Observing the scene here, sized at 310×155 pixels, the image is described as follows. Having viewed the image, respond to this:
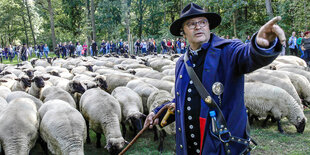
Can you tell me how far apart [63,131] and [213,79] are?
4.18 meters

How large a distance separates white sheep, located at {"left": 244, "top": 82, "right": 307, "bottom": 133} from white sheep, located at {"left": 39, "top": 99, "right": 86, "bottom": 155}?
17.1ft

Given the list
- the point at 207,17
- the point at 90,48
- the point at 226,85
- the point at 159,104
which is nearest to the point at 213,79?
the point at 226,85

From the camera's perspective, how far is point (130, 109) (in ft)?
23.5

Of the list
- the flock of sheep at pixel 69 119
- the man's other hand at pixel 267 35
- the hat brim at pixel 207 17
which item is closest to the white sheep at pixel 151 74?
the flock of sheep at pixel 69 119

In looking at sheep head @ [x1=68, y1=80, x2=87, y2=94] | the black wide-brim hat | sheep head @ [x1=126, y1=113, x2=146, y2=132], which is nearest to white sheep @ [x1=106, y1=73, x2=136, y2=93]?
sheep head @ [x1=68, y1=80, x2=87, y2=94]

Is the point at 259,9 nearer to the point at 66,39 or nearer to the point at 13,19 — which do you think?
the point at 66,39

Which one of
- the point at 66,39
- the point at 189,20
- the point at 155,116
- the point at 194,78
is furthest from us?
the point at 66,39

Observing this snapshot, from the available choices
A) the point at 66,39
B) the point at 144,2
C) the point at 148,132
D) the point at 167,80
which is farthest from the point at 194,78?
the point at 66,39

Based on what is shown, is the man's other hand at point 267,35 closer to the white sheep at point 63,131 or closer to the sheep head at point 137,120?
the white sheep at point 63,131

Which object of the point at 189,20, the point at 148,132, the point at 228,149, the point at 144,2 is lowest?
the point at 148,132

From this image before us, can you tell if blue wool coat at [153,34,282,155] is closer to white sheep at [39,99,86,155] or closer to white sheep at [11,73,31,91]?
white sheep at [39,99,86,155]

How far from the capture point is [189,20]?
2.53 meters

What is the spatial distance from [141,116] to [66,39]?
43931mm

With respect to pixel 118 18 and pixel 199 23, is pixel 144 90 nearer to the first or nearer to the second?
pixel 199 23
